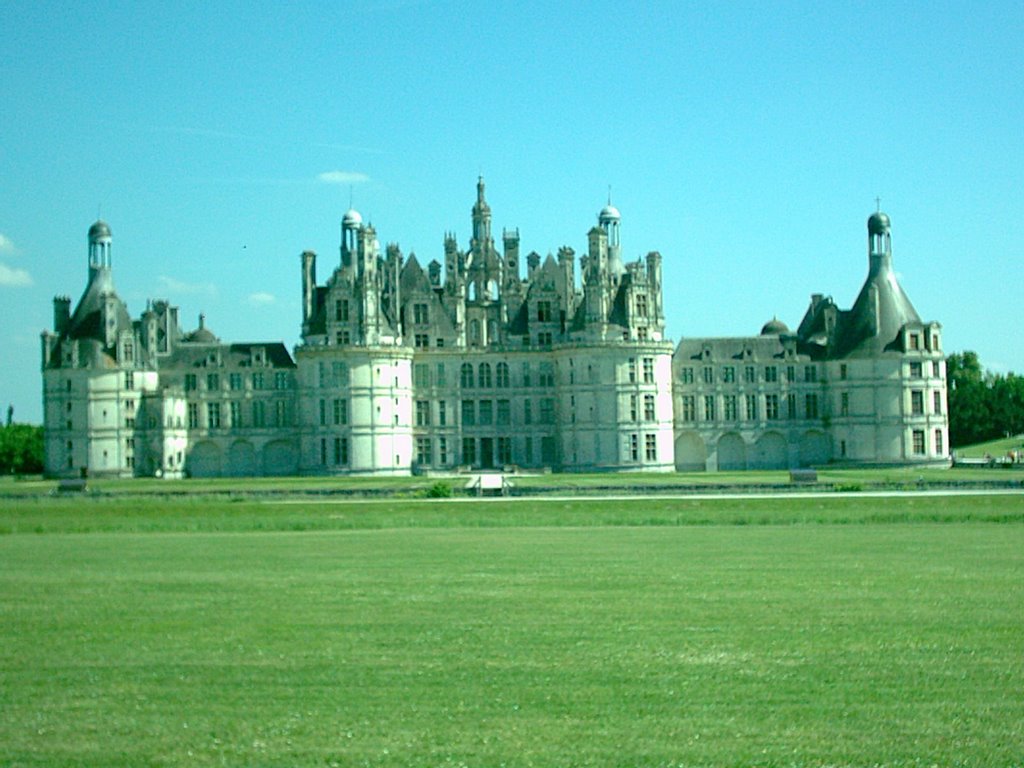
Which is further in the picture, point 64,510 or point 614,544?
point 64,510

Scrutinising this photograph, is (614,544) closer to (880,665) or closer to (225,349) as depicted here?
(880,665)

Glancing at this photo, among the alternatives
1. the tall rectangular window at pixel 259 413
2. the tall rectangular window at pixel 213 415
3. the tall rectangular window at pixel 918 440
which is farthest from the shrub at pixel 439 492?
the tall rectangular window at pixel 918 440

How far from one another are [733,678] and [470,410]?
72076mm

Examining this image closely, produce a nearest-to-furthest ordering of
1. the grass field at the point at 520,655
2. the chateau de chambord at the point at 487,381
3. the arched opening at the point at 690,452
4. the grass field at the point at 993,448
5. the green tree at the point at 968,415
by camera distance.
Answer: the grass field at the point at 520,655 < the chateau de chambord at the point at 487,381 < the arched opening at the point at 690,452 < the grass field at the point at 993,448 < the green tree at the point at 968,415

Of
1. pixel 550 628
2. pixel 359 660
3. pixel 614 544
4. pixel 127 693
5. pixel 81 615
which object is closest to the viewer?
pixel 127 693

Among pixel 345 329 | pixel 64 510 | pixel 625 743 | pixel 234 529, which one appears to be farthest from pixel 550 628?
pixel 345 329

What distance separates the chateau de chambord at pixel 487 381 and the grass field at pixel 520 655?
53.6 metres

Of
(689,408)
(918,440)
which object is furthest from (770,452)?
(918,440)

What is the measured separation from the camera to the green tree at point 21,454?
101750 mm

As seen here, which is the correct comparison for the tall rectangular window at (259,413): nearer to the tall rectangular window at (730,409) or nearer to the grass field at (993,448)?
the tall rectangular window at (730,409)

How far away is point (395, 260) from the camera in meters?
84.3

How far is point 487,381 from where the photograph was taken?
281ft

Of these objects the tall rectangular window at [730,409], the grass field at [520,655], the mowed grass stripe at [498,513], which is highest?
the tall rectangular window at [730,409]

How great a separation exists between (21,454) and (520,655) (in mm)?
93621
